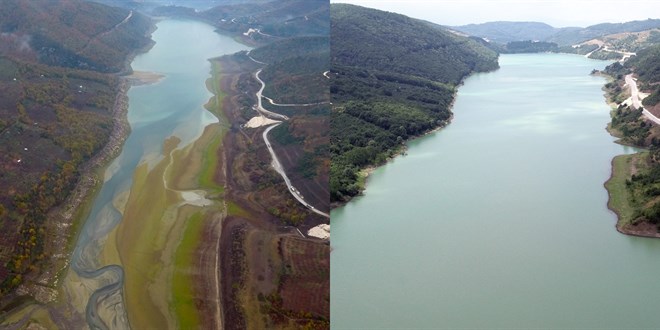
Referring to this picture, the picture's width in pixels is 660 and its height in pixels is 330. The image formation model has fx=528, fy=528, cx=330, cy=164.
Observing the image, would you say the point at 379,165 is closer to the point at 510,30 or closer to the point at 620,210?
the point at 620,210

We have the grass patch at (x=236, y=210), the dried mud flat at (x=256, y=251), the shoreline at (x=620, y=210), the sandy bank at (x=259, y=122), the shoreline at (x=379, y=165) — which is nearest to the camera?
the dried mud flat at (x=256, y=251)

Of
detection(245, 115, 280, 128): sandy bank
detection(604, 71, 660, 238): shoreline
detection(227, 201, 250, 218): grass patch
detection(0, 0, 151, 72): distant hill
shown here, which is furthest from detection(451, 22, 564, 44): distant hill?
detection(227, 201, 250, 218): grass patch

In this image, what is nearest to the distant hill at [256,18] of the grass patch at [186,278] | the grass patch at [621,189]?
the grass patch at [186,278]

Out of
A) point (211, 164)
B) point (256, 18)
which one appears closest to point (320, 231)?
point (211, 164)

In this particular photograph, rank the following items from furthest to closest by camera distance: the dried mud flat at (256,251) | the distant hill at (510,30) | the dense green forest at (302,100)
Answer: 1. the distant hill at (510,30)
2. the dense green forest at (302,100)
3. the dried mud flat at (256,251)

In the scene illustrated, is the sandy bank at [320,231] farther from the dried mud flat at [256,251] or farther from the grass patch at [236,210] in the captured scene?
the grass patch at [236,210]

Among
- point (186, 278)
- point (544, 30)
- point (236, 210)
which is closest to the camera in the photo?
point (186, 278)

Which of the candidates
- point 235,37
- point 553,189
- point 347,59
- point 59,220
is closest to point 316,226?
point 59,220
